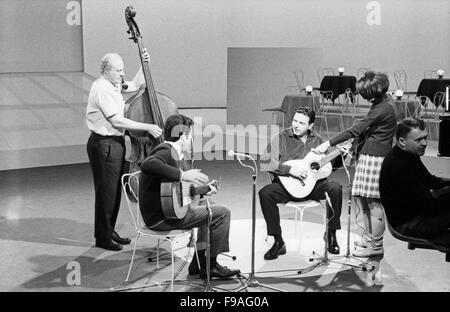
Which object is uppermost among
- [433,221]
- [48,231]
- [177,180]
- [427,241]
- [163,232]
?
[177,180]

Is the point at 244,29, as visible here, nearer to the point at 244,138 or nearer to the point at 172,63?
the point at 172,63

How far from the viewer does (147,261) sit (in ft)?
15.2

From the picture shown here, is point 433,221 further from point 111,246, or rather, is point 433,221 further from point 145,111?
point 111,246

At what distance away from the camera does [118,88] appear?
4836 mm

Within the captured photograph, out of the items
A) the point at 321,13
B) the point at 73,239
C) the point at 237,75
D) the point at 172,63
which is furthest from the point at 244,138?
the point at 73,239

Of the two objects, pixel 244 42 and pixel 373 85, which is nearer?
pixel 373 85

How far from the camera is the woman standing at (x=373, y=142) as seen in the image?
4.52m

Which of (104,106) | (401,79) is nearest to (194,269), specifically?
(104,106)

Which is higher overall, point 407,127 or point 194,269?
point 407,127

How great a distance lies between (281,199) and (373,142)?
2.49 feet

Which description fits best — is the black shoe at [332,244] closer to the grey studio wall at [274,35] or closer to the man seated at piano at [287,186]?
the man seated at piano at [287,186]

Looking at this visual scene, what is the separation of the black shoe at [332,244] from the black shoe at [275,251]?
335 millimetres

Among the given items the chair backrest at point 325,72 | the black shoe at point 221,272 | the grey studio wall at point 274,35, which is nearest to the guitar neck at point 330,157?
the black shoe at point 221,272

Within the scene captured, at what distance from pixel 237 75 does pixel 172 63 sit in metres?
1.82
